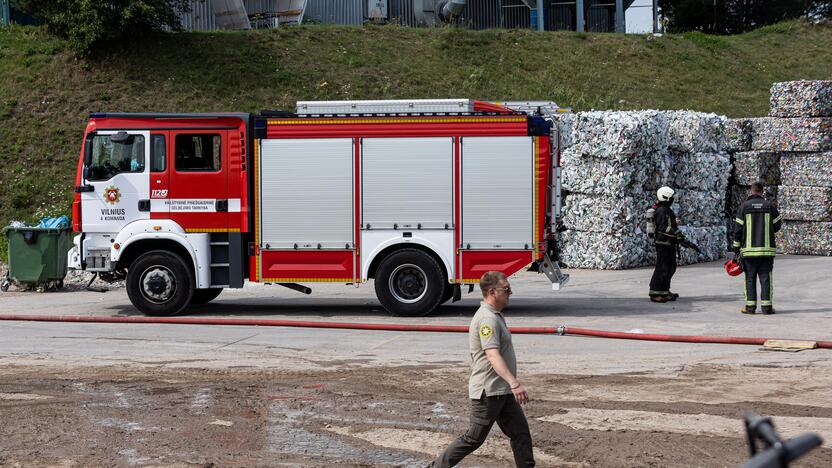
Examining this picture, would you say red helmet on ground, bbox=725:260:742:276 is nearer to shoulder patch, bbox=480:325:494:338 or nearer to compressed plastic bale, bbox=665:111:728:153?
compressed plastic bale, bbox=665:111:728:153

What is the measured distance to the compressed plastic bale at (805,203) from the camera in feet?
80.4

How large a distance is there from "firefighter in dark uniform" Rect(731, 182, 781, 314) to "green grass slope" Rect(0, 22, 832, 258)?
18753 millimetres

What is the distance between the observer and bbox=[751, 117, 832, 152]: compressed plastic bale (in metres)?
24.3

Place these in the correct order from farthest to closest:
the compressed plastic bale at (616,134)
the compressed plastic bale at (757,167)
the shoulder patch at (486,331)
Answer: the compressed plastic bale at (757,167), the compressed plastic bale at (616,134), the shoulder patch at (486,331)

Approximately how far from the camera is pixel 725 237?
2533cm

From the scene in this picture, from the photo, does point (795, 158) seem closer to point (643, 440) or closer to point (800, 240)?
point (800, 240)

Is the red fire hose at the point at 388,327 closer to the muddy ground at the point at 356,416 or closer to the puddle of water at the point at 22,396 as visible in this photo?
the muddy ground at the point at 356,416

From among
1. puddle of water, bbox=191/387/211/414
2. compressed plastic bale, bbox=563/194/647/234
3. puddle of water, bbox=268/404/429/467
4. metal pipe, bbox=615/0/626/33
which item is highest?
metal pipe, bbox=615/0/626/33

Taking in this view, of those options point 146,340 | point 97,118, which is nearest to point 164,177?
point 97,118

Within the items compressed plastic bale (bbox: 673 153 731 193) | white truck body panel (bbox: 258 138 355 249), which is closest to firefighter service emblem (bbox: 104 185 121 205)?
white truck body panel (bbox: 258 138 355 249)

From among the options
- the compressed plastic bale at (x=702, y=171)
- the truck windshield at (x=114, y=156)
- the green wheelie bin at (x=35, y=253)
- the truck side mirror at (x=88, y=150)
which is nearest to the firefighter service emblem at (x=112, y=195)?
the truck windshield at (x=114, y=156)

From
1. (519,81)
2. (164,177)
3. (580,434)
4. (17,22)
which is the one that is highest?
(17,22)

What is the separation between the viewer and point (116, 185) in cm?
1633

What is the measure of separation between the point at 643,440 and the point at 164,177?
391 inches
